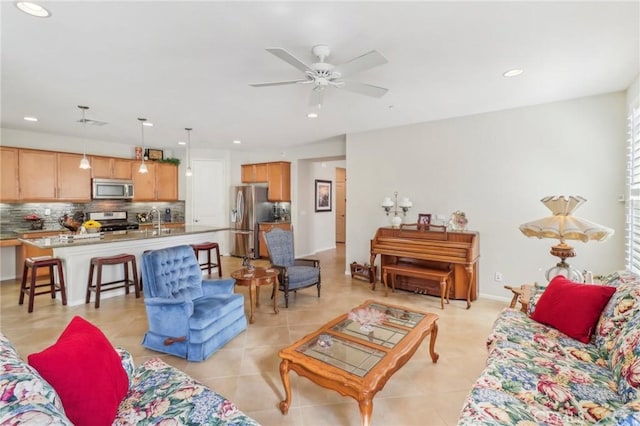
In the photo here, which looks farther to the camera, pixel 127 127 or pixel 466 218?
pixel 127 127

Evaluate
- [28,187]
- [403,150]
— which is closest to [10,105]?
[28,187]

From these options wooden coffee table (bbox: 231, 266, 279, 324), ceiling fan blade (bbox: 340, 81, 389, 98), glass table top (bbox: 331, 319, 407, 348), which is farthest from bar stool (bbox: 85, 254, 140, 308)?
ceiling fan blade (bbox: 340, 81, 389, 98)

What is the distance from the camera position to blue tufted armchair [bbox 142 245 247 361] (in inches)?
104

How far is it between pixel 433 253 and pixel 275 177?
421cm

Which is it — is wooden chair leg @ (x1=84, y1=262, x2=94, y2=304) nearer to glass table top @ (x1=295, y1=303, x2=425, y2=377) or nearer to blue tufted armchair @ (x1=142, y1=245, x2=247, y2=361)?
blue tufted armchair @ (x1=142, y1=245, x2=247, y2=361)

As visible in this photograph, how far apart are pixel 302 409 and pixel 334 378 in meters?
0.55

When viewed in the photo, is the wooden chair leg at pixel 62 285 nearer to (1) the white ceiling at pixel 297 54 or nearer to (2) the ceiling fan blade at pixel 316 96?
(1) the white ceiling at pixel 297 54

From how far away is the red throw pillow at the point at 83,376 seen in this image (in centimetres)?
118

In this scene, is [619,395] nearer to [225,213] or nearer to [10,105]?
[10,105]

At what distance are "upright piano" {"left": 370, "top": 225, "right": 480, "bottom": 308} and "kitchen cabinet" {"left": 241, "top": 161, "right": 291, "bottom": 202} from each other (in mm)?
3132

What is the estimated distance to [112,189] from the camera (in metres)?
6.23

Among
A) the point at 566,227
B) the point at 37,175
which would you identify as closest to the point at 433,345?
the point at 566,227

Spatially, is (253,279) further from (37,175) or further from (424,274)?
(37,175)

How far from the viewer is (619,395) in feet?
4.92
